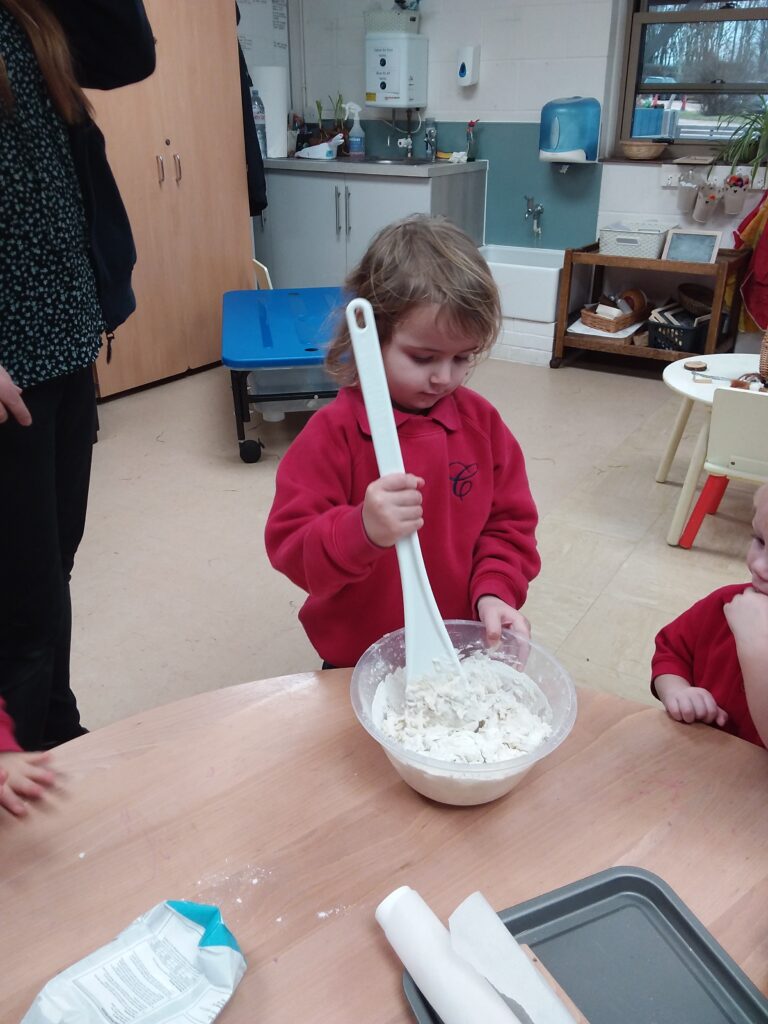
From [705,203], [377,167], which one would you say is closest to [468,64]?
[377,167]

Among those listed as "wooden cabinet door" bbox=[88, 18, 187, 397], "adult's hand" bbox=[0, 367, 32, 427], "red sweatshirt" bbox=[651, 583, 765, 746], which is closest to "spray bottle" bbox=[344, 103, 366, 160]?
"wooden cabinet door" bbox=[88, 18, 187, 397]

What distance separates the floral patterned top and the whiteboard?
12.0ft

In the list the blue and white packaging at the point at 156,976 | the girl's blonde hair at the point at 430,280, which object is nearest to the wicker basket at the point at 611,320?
the girl's blonde hair at the point at 430,280

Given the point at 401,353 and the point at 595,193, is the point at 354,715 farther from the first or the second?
the point at 595,193

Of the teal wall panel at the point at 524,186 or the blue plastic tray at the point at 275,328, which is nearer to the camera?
the blue plastic tray at the point at 275,328

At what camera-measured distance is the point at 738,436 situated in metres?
2.15

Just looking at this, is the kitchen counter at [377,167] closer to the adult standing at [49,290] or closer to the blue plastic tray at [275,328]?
the blue plastic tray at [275,328]

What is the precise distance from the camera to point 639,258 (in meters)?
3.76

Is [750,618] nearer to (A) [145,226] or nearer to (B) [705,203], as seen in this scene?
(A) [145,226]

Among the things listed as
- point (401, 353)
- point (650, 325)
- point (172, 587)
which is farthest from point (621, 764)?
point (650, 325)

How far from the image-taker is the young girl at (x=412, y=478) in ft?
2.82

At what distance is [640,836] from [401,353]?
0.56 meters

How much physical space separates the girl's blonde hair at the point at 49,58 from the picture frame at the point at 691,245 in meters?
3.20

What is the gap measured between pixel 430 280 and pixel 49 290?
1.91ft
